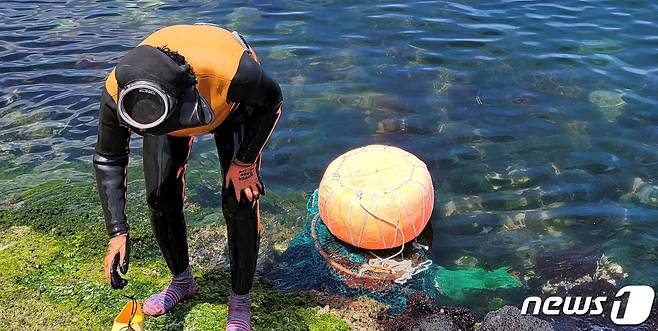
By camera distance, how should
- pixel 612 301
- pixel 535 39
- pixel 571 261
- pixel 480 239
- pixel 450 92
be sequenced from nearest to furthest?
pixel 612 301, pixel 571 261, pixel 480 239, pixel 450 92, pixel 535 39

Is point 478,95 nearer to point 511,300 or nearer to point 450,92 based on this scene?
point 450,92

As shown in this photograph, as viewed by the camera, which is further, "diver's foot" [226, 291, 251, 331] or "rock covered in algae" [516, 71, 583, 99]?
"rock covered in algae" [516, 71, 583, 99]

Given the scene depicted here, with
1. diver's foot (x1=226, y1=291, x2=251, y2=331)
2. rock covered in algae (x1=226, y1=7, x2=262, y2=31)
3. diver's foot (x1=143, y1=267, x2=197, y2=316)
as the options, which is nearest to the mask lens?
diver's foot (x1=226, y1=291, x2=251, y2=331)

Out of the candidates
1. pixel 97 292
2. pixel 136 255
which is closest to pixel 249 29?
pixel 136 255

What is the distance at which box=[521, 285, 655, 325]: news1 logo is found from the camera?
15.8 feet

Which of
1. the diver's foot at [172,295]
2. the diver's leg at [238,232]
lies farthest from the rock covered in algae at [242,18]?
the diver's leg at [238,232]

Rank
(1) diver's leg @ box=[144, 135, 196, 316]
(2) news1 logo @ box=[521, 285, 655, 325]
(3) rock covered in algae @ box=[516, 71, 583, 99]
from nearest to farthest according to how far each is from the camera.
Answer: (1) diver's leg @ box=[144, 135, 196, 316]
(2) news1 logo @ box=[521, 285, 655, 325]
(3) rock covered in algae @ box=[516, 71, 583, 99]

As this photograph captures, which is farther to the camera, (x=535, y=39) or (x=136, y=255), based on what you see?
(x=535, y=39)

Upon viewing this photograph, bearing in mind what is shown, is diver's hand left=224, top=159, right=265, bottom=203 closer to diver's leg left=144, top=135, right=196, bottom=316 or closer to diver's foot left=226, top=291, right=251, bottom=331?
diver's leg left=144, top=135, right=196, bottom=316

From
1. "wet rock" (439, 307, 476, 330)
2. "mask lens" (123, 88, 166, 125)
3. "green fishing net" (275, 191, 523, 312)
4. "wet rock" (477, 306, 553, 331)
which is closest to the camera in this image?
"mask lens" (123, 88, 166, 125)

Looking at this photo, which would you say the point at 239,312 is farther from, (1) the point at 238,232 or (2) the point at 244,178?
(2) the point at 244,178

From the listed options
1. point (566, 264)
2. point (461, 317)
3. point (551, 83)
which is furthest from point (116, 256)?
point (551, 83)

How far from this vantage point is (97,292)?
4.61 meters

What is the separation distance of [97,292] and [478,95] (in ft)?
18.6
